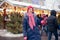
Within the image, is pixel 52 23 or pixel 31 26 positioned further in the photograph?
pixel 52 23

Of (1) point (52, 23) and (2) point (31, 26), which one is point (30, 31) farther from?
(1) point (52, 23)

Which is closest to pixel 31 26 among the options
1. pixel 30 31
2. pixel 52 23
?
pixel 30 31

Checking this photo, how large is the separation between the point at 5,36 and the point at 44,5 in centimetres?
918

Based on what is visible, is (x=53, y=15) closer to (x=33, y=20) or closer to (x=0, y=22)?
(x=33, y=20)

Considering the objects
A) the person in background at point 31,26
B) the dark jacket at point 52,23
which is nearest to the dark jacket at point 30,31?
the person in background at point 31,26

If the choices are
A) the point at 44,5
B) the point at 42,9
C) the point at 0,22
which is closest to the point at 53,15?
the point at 0,22

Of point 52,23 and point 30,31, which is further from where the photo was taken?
point 52,23

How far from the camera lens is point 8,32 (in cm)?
1742

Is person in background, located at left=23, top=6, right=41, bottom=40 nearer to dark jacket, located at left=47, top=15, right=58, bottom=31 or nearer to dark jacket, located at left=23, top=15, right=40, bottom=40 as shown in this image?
dark jacket, located at left=23, top=15, right=40, bottom=40

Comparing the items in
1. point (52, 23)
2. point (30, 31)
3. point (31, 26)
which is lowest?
point (52, 23)

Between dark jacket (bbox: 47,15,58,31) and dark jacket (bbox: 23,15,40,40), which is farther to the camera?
dark jacket (bbox: 47,15,58,31)

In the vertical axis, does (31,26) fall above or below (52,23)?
above

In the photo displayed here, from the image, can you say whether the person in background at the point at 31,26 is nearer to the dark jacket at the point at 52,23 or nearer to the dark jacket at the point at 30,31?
the dark jacket at the point at 30,31

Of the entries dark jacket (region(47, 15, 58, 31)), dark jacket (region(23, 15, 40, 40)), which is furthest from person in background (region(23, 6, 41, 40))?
dark jacket (region(47, 15, 58, 31))
